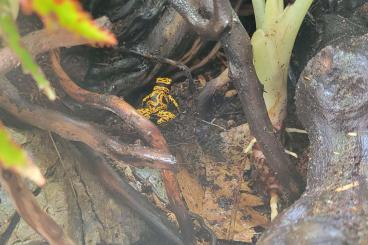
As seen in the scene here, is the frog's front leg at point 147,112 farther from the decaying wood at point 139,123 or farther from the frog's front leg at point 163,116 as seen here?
the decaying wood at point 139,123

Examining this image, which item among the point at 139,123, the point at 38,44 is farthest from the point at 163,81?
the point at 38,44

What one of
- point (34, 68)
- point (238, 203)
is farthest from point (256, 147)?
Answer: point (34, 68)

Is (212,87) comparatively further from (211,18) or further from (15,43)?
(15,43)

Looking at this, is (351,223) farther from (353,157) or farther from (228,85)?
(228,85)

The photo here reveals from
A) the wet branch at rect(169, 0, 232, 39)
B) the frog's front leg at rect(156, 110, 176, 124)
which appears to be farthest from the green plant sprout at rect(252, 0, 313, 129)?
the frog's front leg at rect(156, 110, 176, 124)

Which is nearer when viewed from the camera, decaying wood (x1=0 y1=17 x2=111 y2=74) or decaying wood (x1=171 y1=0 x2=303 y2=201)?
decaying wood (x1=0 y1=17 x2=111 y2=74)

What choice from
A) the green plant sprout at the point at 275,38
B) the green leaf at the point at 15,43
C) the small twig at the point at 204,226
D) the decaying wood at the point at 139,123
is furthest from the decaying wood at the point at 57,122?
the green leaf at the point at 15,43

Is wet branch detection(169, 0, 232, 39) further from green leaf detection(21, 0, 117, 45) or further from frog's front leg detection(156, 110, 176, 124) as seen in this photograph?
green leaf detection(21, 0, 117, 45)
